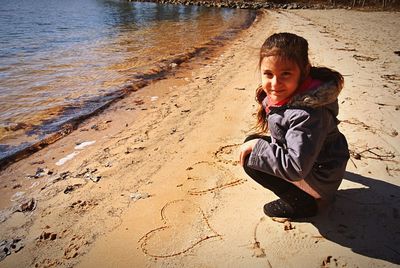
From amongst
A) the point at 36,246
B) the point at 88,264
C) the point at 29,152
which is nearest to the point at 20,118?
the point at 29,152

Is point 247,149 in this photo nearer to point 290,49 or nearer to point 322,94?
point 322,94

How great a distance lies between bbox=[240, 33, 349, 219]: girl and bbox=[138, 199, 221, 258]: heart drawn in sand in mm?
641

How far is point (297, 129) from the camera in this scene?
1766 mm

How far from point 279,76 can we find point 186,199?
57.6 inches

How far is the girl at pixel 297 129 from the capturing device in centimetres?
176

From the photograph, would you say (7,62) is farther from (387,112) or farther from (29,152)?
(387,112)

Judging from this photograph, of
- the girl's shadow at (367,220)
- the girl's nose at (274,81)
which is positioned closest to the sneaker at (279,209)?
the girl's shadow at (367,220)

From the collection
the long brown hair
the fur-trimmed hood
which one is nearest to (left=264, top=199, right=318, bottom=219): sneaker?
the fur-trimmed hood

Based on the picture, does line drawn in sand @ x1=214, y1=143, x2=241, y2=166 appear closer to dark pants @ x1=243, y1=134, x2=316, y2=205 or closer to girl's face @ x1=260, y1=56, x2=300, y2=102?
dark pants @ x1=243, y1=134, x2=316, y2=205

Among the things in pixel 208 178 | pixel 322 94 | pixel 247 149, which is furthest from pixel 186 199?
pixel 322 94

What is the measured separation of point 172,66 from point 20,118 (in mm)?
4540

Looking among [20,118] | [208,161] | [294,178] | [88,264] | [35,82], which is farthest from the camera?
[35,82]

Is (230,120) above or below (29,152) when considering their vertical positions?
above

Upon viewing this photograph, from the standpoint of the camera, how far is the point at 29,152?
4109 mm
